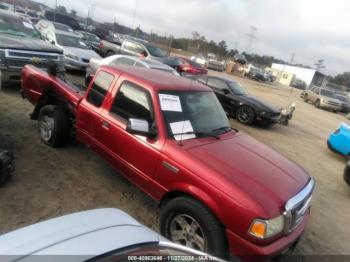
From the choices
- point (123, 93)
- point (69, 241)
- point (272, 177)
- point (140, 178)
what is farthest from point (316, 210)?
point (69, 241)

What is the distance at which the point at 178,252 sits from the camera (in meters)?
2.15

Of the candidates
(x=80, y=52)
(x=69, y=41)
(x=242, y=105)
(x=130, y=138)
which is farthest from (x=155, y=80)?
(x=69, y=41)

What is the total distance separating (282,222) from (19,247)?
2337 mm

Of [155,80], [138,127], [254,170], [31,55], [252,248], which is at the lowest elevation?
[252,248]

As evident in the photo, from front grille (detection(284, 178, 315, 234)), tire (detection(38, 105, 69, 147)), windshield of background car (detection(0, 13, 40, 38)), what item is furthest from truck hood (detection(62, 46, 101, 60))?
front grille (detection(284, 178, 315, 234))

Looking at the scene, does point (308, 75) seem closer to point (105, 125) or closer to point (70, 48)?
point (70, 48)

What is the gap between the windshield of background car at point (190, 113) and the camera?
3803 mm

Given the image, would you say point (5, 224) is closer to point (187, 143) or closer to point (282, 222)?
point (187, 143)

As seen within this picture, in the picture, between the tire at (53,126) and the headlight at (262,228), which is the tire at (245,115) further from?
the headlight at (262,228)

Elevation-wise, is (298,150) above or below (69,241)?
below

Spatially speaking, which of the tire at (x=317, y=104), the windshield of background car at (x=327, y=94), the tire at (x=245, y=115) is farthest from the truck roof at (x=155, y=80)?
the windshield of background car at (x=327, y=94)

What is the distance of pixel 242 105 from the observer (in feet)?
37.3

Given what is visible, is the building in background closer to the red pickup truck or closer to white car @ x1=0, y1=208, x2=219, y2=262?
the red pickup truck

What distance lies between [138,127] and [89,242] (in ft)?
5.78
